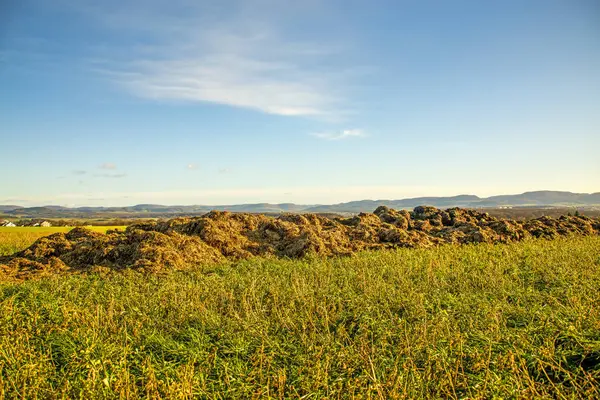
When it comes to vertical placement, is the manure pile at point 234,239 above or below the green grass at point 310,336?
above

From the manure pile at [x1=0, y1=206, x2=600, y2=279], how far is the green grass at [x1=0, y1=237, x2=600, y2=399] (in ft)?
5.81

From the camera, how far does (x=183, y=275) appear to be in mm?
9508

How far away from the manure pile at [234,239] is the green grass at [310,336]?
69.7 inches

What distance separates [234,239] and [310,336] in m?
8.44

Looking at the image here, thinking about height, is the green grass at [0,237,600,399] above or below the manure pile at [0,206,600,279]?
below

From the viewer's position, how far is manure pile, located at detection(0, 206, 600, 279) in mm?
10898

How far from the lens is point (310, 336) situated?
536 centimetres

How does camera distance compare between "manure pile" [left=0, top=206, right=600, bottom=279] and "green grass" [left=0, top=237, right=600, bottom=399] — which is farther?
"manure pile" [left=0, top=206, right=600, bottom=279]

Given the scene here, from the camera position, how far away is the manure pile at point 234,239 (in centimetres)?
1090

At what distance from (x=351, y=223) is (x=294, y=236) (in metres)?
4.72

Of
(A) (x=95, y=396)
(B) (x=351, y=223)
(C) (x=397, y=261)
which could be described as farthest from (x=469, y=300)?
(B) (x=351, y=223)

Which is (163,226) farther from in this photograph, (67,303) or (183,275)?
(67,303)

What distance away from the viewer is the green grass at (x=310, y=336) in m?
3.82

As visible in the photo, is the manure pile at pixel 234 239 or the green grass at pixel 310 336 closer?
the green grass at pixel 310 336
